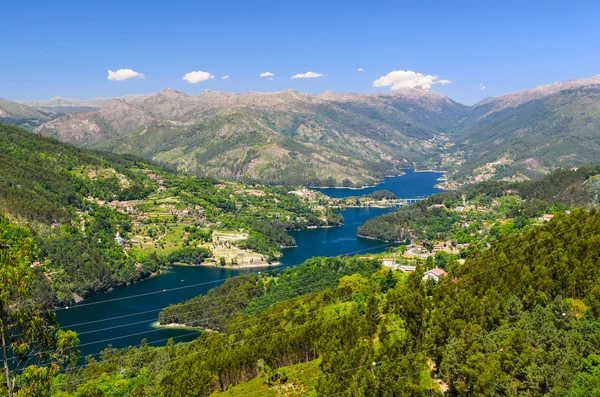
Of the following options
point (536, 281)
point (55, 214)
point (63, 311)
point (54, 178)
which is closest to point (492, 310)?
point (536, 281)

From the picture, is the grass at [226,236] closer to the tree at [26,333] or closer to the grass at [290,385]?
the grass at [290,385]

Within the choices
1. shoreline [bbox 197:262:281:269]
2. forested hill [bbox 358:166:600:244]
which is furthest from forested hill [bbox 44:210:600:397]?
shoreline [bbox 197:262:281:269]

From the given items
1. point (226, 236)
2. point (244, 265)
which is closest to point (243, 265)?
point (244, 265)

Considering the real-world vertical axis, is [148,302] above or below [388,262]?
below

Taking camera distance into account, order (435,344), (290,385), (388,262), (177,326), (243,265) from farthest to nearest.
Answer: (243,265), (388,262), (177,326), (290,385), (435,344)

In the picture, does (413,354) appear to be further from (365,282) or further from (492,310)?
(365,282)

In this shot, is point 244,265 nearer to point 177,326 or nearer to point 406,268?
point 177,326
